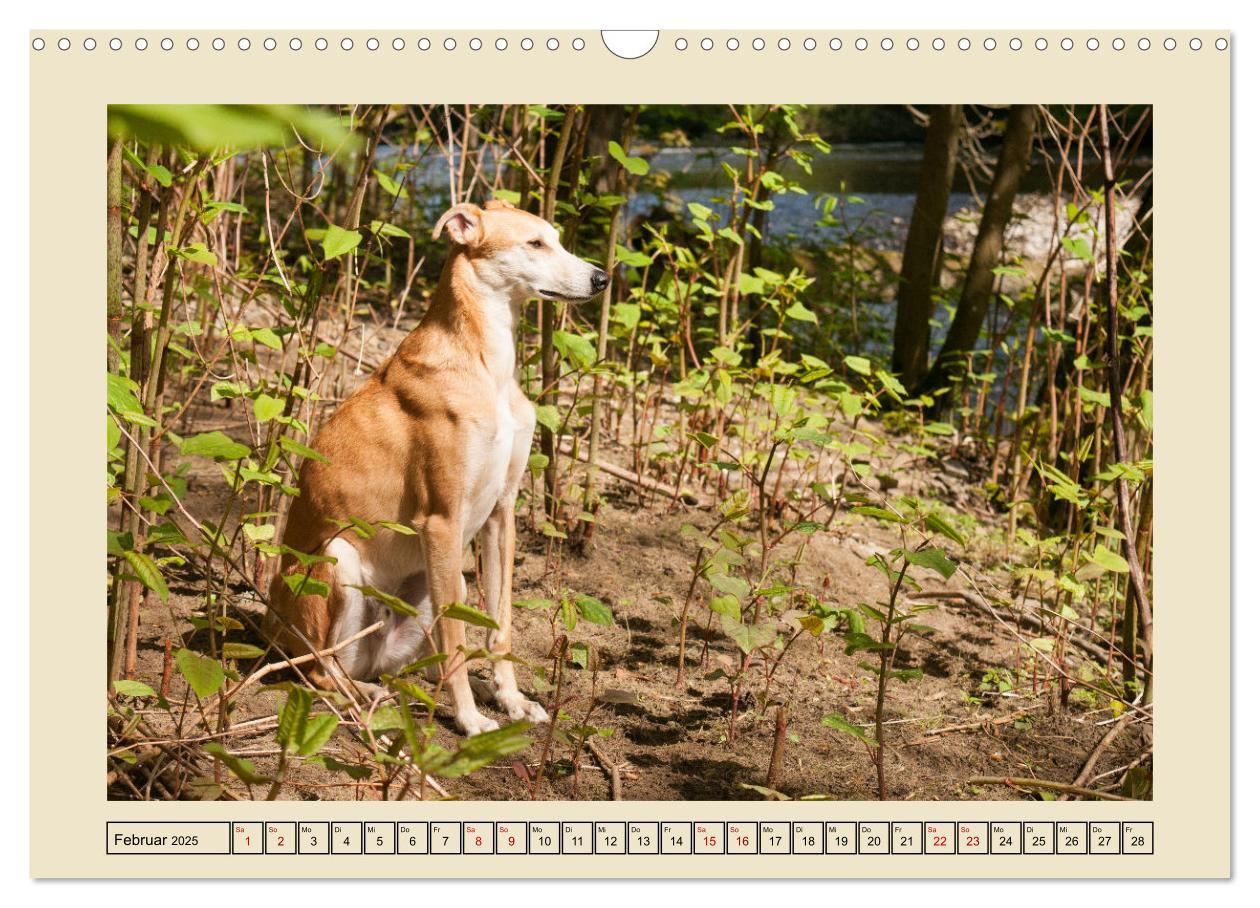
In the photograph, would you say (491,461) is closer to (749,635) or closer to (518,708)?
(518,708)

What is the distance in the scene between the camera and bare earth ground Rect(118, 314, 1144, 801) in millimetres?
3203

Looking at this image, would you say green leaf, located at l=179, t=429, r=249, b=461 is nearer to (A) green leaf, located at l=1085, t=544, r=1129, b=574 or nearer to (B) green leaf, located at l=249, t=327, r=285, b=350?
(B) green leaf, located at l=249, t=327, r=285, b=350

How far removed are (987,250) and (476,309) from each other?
14.7 feet

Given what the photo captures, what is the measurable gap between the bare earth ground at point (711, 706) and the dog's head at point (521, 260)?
1.18 metres

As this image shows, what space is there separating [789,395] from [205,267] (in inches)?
106

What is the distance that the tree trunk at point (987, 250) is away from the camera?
6988 millimetres

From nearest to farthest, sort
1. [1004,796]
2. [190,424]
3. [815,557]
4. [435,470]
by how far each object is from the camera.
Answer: [1004,796] < [435,470] < [815,557] < [190,424]

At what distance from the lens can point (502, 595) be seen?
12.6 ft

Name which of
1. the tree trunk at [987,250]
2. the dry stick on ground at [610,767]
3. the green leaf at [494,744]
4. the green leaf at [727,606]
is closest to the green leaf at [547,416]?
the green leaf at [727,606]

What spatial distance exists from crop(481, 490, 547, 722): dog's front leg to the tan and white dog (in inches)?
3.6

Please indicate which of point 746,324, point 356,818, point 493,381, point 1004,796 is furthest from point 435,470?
point 746,324

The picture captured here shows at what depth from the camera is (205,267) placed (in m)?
5.22

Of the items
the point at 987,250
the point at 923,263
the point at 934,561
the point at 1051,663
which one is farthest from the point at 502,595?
the point at 923,263
